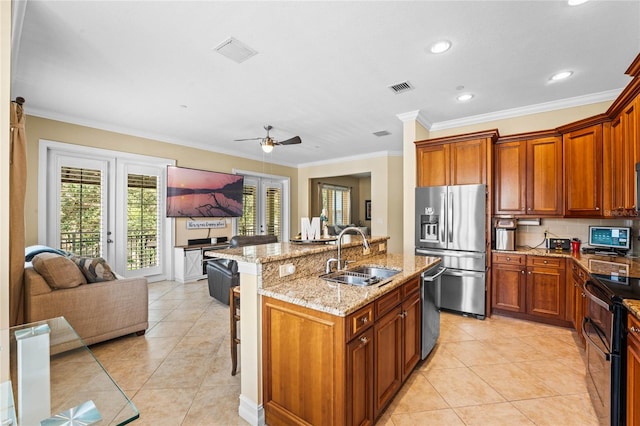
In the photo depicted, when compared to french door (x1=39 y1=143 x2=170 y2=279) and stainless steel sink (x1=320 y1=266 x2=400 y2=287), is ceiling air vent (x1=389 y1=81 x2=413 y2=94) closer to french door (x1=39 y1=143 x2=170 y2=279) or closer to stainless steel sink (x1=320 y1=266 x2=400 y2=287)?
stainless steel sink (x1=320 y1=266 x2=400 y2=287)

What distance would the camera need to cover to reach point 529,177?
3705mm

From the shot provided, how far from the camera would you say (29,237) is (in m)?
4.02

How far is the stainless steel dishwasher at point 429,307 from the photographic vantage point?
8.09 ft

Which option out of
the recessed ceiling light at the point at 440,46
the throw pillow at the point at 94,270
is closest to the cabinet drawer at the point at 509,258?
the recessed ceiling light at the point at 440,46

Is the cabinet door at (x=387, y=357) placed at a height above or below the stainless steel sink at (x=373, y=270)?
below

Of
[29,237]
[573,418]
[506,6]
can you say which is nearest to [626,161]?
[506,6]

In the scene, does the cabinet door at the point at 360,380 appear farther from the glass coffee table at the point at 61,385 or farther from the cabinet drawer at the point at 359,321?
the glass coffee table at the point at 61,385

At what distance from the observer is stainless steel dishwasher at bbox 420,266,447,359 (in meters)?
2.47

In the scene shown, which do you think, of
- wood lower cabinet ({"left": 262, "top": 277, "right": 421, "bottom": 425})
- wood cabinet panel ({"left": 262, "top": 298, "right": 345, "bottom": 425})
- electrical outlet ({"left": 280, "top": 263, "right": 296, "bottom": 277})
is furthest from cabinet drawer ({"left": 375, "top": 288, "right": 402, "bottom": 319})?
electrical outlet ({"left": 280, "top": 263, "right": 296, "bottom": 277})

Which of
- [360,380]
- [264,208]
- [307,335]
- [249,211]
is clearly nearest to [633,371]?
[360,380]

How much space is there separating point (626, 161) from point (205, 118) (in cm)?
499

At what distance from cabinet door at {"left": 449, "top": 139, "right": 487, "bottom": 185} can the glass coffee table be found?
3952 mm

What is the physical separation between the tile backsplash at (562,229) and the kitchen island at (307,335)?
2.81 m

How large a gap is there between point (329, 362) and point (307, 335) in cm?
18
